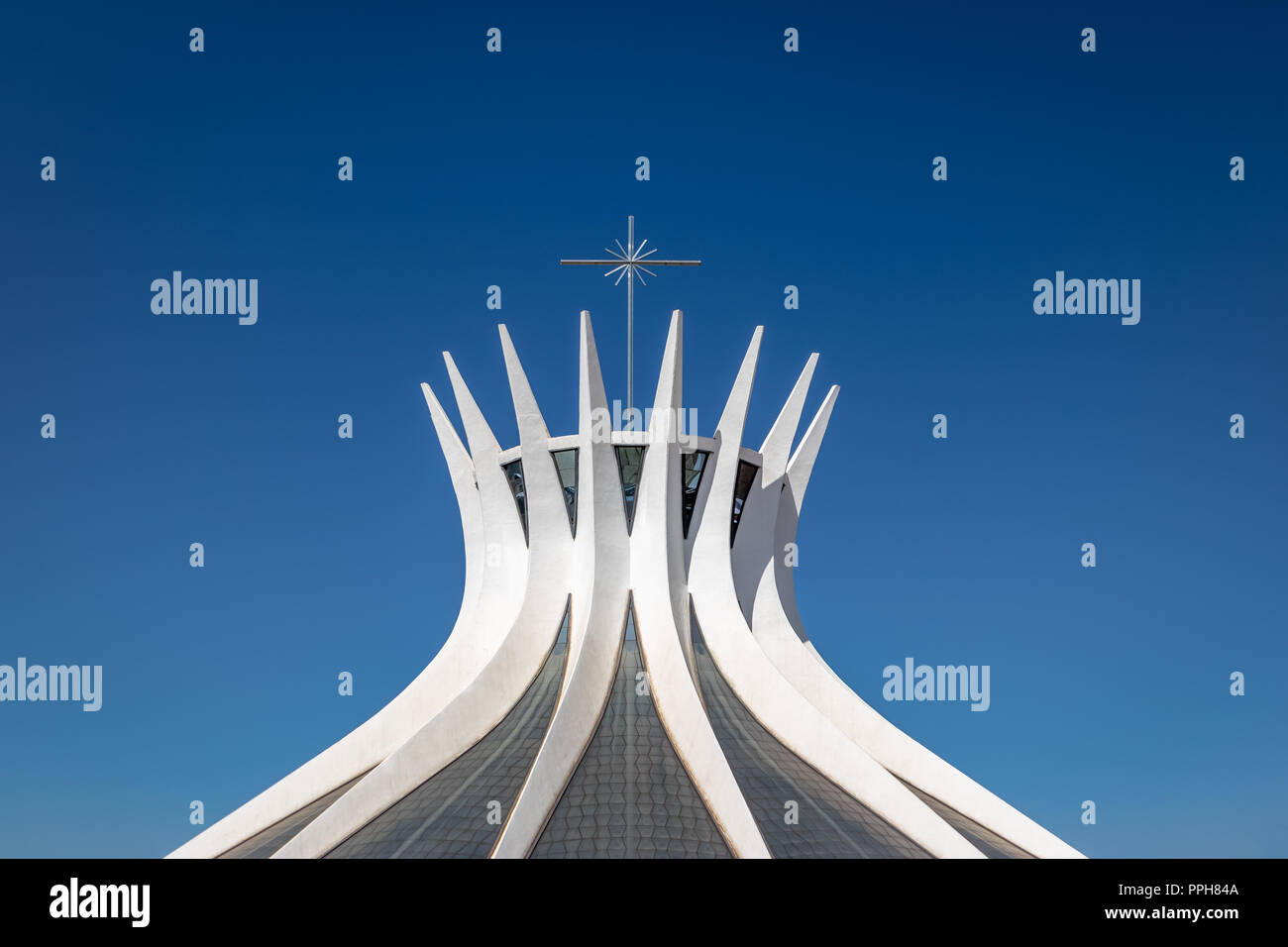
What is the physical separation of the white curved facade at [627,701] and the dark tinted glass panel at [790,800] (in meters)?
0.07

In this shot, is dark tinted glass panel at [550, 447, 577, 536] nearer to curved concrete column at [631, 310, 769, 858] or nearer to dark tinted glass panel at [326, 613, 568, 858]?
curved concrete column at [631, 310, 769, 858]

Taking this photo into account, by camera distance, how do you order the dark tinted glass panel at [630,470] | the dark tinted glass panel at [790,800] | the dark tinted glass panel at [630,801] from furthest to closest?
1. the dark tinted glass panel at [630,470]
2. the dark tinted glass panel at [790,800]
3. the dark tinted glass panel at [630,801]

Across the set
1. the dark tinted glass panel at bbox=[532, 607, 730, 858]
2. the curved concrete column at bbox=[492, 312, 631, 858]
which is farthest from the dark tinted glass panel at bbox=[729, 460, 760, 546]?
the dark tinted glass panel at bbox=[532, 607, 730, 858]

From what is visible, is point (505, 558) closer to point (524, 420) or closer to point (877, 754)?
point (524, 420)

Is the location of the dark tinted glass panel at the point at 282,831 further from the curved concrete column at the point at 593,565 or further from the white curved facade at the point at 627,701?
the curved concrete column at the point at 593,565

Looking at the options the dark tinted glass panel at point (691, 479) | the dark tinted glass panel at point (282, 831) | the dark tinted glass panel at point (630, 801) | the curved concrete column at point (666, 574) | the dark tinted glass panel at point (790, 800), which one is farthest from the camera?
the dark tinted glass panel at point (691, 479)

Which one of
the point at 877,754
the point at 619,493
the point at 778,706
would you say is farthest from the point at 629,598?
the point at 877,754

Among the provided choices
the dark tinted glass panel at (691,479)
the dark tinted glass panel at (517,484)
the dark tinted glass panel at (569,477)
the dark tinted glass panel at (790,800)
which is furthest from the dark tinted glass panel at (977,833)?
the dark tinted glass panel at (517,484)

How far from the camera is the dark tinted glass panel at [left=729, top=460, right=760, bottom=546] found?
2927cm

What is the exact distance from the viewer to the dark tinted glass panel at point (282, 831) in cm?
2345

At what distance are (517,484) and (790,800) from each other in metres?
10.5

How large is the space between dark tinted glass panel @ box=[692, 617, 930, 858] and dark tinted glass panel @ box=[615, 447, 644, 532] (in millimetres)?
4171

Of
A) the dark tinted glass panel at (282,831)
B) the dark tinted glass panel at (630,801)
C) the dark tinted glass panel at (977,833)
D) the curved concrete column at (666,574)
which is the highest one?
the curved concrete column at (666,574)
